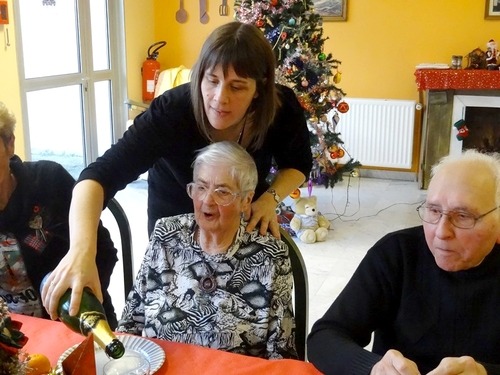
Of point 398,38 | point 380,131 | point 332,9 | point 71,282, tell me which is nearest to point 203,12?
point 332,9

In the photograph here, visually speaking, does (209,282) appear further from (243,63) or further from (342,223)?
(342,223)

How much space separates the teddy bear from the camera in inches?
158

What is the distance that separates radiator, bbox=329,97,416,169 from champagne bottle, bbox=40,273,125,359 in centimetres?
466

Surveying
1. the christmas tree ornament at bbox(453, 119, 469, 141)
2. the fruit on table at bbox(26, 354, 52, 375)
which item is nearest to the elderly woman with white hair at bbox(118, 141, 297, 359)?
the fruit on table at bbox(26, 354, 52, 375)

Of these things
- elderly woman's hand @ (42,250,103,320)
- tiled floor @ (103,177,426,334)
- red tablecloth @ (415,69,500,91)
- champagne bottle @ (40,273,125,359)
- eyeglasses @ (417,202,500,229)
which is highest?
red tablecloth @ (415,69,500,91)

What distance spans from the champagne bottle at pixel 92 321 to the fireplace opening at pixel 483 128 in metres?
4.77

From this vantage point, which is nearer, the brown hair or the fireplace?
the brown hair

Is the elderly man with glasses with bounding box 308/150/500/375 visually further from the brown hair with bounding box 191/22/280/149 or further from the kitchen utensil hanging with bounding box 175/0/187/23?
the kitchen utensil hanging with bounding box 175/0/187/23

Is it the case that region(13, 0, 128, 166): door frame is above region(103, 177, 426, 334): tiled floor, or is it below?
above

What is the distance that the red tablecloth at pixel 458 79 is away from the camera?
4.78 m

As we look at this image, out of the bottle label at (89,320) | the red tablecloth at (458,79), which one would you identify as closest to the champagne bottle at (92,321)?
the bottle label at (89,320)

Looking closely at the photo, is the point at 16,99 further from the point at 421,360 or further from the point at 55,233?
the point at 421,360

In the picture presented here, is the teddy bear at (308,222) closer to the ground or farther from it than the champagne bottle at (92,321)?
closer to the ground

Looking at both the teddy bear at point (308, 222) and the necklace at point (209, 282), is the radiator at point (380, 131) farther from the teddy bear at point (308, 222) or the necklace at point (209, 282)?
the necklace at point (209, 282)
